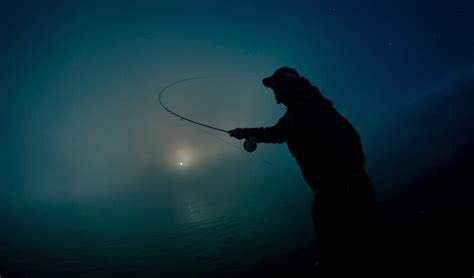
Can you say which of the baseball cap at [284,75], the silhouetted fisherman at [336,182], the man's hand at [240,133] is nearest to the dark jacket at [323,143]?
the silhouetted fisherman at [336,182]

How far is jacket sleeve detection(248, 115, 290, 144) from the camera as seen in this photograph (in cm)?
375

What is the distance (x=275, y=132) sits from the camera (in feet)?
12.8

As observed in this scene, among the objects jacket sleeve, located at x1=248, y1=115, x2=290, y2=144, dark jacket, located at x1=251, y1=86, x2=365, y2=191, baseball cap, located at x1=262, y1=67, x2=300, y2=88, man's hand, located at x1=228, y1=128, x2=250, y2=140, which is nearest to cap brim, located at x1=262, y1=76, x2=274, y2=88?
baseball cap, located at x1=262, y1=67, x2=300, y2=88

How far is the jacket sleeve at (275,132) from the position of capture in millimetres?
3752

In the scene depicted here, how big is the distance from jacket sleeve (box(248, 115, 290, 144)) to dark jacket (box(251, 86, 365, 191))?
28cm

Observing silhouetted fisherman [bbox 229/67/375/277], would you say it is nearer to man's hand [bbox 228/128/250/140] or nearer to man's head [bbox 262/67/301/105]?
man's head [bbox 262/67/301/105]

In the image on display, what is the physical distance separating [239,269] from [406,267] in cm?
→ 808

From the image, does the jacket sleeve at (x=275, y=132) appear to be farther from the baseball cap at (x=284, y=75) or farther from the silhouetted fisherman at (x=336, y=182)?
the baseball cap at (x=284, y=75)

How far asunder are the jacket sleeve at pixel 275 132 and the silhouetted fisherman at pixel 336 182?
1.09 ft

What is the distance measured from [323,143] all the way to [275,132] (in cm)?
108

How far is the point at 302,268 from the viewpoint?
10.3m

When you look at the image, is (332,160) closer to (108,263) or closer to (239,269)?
(239,269)

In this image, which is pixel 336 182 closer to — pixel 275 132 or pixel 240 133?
pixel 275 132

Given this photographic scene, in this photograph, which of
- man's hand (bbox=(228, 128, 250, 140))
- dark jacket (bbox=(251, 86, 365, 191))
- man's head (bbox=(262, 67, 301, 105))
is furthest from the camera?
man's hand (bbox=(228, 128, 250, 140))
